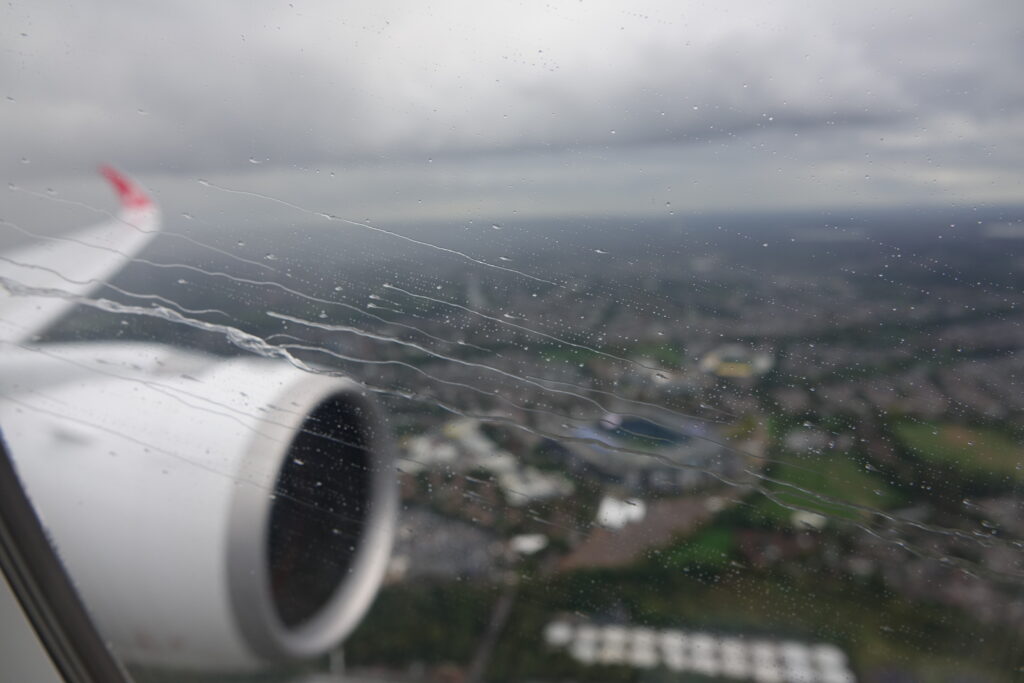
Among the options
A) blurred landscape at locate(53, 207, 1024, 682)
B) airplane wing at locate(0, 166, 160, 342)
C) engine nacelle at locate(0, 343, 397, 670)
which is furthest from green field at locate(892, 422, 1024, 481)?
airplane wing at locate(0, 166, 160, 342)

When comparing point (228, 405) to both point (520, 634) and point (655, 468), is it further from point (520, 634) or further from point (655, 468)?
point (655, 468)

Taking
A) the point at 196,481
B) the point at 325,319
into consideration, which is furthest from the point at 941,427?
the point at 196,481

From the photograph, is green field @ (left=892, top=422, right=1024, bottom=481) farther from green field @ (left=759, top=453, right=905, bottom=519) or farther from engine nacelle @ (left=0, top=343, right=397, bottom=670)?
engine nacelle @ (left=0, top=343, right=397, bottom=670)

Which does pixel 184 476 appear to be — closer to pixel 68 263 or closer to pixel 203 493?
pixel 203 493

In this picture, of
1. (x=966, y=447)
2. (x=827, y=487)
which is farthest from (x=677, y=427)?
(x=966, y=447)

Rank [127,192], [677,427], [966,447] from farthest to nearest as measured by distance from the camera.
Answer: [127,192]
[677,427]
[966,447]

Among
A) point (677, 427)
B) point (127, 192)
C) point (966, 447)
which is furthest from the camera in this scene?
point (127, 192)

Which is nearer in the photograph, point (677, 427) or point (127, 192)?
point (677, 427)
